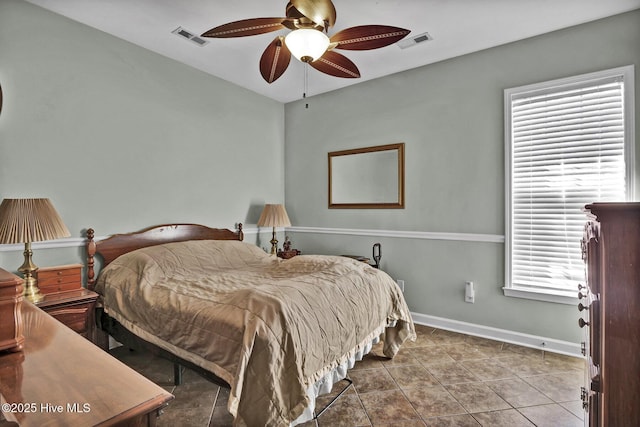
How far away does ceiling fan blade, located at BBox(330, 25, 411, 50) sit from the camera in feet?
6.23

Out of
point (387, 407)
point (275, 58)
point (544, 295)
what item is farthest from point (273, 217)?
point (544, 295)

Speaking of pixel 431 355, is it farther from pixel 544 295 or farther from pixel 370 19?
pixel 370 19

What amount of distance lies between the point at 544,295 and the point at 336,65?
8.56ft

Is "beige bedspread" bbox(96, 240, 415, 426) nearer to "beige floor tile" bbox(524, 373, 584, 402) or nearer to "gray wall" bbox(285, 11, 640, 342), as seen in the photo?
"beige floor tile" bbox(524, 373, 584, 402)

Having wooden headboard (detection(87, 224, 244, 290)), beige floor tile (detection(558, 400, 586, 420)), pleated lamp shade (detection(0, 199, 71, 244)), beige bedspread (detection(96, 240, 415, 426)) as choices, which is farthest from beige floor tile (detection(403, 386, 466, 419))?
pleated lamp shade (detection(0, 199, 71, 244))

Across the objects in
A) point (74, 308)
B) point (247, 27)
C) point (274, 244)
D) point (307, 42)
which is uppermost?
point (247, 27)

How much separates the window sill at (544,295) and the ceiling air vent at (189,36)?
361 centimetres

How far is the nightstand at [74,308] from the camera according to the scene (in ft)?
7.30

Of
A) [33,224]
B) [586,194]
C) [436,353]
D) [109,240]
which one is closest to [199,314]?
[33,224]

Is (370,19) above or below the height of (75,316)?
above

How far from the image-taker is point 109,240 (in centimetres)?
288

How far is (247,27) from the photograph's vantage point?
1.91 metres

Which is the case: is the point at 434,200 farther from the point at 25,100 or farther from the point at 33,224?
the point at 25,100

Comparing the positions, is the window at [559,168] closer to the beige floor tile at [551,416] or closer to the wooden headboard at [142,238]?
the beige floor tile at [551,416]
